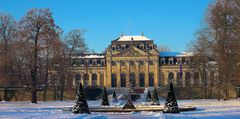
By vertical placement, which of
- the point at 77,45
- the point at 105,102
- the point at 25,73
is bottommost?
the point at 105,102

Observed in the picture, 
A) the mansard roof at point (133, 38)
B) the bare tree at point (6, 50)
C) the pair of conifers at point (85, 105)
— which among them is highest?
the mansard roof at point (133, 38)

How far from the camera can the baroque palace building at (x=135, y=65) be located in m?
84.4

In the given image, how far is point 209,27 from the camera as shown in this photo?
134ft

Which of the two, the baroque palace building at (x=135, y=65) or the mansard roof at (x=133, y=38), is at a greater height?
the mansard roof at (x=133, y=38)

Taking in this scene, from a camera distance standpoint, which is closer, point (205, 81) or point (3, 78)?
point (3, 78)

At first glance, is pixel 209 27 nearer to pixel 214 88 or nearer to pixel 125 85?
pixel 214 88

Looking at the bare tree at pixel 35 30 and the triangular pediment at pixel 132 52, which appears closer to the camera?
the bare tree at pixel 35 30

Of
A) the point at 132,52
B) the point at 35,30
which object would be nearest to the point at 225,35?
the point at 35,30

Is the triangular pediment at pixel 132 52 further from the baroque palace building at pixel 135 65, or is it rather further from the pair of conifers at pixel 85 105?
the pair of conifers at pixel 85 105

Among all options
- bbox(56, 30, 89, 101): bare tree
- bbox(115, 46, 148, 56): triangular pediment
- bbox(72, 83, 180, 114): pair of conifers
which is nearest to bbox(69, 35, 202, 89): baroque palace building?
bbox(115, 46, 148, 56): triangular pediment

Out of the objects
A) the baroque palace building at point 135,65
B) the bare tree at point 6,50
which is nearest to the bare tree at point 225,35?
the bare tree at point 6,50

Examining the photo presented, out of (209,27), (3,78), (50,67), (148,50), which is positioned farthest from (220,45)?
(148,50)

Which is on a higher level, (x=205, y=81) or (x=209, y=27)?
(x=209, y=27)

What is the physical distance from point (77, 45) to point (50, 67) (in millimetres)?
8668
